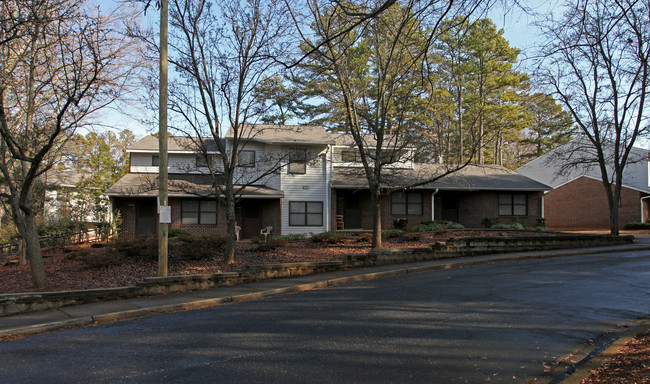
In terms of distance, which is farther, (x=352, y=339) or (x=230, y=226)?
(x=230, y=226)

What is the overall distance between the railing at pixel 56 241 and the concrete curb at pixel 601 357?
65.2 feet

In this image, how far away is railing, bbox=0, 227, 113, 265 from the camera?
762 inches

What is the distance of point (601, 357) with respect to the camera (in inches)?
219

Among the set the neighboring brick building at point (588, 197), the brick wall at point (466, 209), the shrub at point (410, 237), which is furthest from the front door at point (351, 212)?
the neighboring brick building at point (588, 197)

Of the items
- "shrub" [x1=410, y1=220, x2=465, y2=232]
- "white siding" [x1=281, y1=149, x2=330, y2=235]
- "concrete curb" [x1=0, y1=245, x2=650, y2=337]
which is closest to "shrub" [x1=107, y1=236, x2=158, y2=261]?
"concrete curb" [x1=0, y1=245, x2=650, y2=337]

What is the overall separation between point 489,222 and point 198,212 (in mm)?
17096

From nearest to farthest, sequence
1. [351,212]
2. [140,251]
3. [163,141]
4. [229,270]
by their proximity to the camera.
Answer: [163,141]
[229,270]
[140,251]
[351,212]

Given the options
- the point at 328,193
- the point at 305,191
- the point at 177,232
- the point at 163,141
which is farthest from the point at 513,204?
the point at 163,141

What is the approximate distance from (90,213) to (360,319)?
29.0 m

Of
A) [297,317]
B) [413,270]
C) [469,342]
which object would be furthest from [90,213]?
[469,342]

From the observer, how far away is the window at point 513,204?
2906 centimetres

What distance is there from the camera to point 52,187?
1905 centimetres

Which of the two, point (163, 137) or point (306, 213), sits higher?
point (163, 137)

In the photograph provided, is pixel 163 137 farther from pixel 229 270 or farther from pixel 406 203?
pixel 406 203
